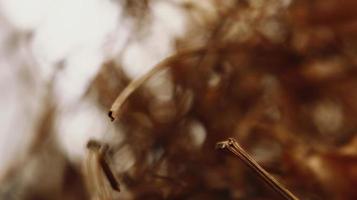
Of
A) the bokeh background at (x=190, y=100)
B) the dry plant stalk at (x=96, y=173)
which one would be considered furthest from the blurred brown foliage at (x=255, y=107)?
the dry plant stalk at (x=96, y=173)

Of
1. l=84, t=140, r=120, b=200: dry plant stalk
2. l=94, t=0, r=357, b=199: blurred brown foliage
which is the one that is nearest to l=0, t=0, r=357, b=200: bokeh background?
l=94, t=0, r=357, b=199: blurred brown foliage

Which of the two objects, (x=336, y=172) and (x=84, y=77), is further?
(x=84, y=77)

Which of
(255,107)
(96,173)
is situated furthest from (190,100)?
(96,173)

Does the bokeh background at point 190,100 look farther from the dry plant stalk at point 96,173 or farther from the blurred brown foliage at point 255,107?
the dry plant stalk at point 96,173

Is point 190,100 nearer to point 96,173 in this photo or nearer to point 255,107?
point 255,107

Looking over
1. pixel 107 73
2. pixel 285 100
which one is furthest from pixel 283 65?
pixel 107 73

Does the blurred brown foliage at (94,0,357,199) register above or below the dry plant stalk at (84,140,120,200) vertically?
above

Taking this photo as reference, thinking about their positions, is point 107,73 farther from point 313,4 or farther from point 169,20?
point 313,4

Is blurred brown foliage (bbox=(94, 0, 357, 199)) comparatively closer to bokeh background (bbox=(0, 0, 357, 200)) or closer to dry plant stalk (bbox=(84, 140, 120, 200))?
bokeh background (bbox=(0, 0, 357, 200))
